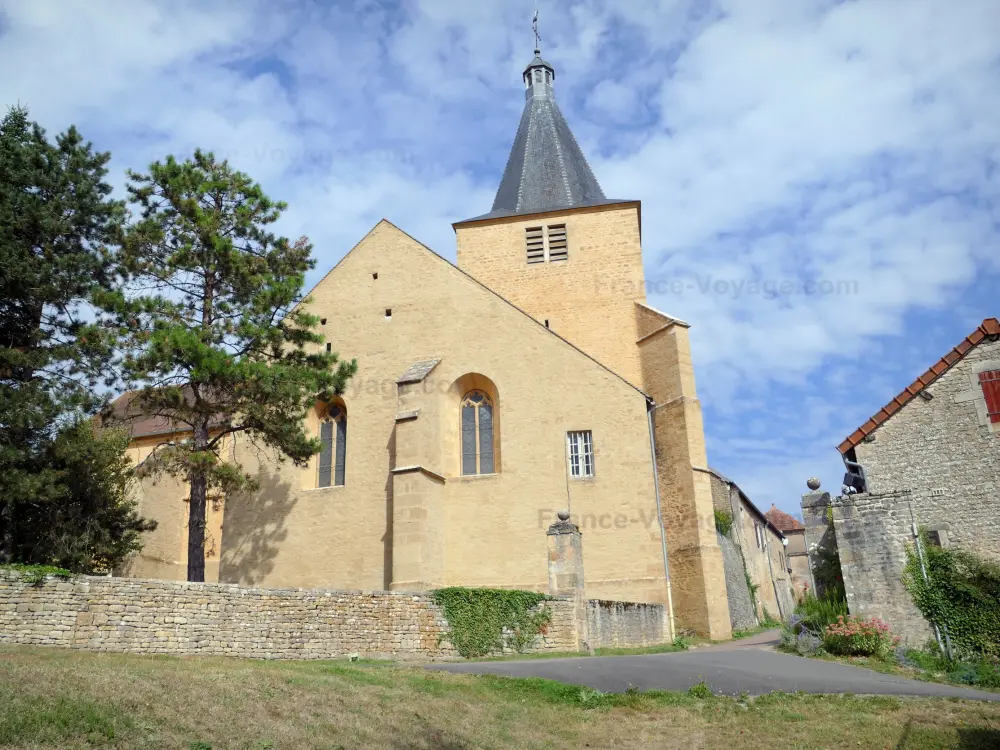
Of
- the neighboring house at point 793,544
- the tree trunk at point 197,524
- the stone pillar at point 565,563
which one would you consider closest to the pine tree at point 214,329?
the tree trunk at point 197,524

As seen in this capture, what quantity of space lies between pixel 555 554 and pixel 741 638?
6.83 metres

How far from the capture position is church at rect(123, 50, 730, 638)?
20156 mm

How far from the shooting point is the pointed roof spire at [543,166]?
30.1m

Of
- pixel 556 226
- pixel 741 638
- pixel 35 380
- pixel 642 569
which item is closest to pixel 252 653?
pixel 35 380

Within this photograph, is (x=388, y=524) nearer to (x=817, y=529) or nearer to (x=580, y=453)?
(x=580, y=453)

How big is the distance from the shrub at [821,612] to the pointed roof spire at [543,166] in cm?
1695

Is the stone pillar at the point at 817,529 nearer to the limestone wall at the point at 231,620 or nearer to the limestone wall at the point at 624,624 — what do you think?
the limestone wall at the point at 624,624

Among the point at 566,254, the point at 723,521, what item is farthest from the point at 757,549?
the point at 566,254

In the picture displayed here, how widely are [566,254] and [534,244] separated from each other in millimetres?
1240

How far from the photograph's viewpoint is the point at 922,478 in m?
15.1

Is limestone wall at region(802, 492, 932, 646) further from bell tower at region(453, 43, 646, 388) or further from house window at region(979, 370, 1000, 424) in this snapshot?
bell tower at region(453, 43, 646, 388)

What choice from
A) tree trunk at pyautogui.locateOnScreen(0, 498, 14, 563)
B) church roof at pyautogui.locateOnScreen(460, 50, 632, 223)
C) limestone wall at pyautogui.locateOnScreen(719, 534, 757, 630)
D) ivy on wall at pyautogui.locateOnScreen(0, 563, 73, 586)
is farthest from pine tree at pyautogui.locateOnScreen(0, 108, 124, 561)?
limestone wall at pyautogui.locateOnScreen(719, 534, 757, 630)

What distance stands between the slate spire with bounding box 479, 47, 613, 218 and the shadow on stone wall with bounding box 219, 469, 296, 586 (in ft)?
43.2

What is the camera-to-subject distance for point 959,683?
12.0 meters
